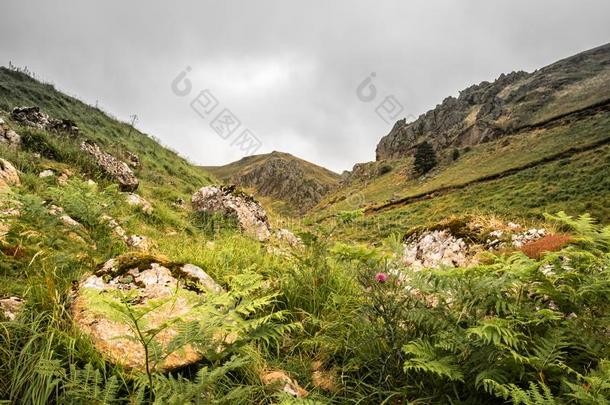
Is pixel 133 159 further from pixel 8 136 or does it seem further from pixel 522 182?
pixel 522 182

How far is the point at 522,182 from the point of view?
4638 centimetres

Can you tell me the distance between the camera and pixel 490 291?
2.27m

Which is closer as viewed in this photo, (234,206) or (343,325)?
(343,325)

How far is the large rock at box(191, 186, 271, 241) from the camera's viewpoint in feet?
27.6

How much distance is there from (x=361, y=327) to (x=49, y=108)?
57.9 ft

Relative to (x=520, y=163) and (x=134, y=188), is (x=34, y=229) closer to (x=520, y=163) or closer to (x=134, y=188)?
(x=134, y=188)

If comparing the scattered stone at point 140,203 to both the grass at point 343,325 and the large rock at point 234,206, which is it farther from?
the grass at point 343,325

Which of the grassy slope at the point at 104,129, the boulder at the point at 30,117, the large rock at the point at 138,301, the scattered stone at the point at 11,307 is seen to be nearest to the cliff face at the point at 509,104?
the grassy slope at the point at 104,129

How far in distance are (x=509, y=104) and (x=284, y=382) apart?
114 m

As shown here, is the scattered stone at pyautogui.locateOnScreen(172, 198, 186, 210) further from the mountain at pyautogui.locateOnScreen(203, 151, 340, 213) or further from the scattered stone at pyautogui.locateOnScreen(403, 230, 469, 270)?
the mountain at pyautogui.locateOnScreen(203, 151, 340, 213)

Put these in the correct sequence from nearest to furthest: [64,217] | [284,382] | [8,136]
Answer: [284,382] < [64,217] < [8,136]

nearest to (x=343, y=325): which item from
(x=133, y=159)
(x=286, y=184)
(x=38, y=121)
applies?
(x=38, y=121)

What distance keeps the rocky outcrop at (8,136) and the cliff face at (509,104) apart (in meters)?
85.3

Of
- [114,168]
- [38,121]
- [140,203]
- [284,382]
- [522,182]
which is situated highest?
[38,121]
